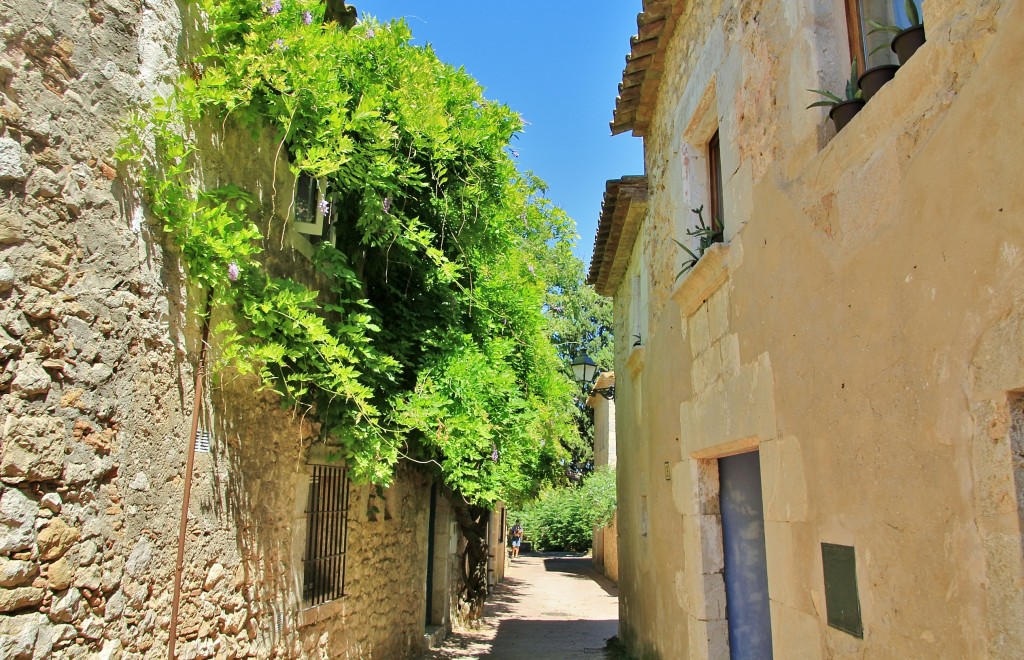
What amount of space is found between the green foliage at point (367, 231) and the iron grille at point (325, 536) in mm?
622

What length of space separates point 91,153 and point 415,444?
454 cm

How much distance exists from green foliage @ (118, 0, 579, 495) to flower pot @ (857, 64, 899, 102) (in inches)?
121

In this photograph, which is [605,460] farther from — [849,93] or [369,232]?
[849,93]

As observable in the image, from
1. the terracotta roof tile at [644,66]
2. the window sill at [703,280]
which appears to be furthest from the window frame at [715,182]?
the terracotta roof tile at [644,66]

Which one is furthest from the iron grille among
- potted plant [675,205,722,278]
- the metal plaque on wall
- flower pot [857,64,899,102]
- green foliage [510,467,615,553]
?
green foliage [510,467,615,553]

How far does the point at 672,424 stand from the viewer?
228 inches

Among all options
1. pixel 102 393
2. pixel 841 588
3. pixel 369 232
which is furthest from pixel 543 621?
pixel 102 393

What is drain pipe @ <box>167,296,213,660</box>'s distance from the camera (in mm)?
3670

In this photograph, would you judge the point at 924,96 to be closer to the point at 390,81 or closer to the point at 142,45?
the point at 142,45

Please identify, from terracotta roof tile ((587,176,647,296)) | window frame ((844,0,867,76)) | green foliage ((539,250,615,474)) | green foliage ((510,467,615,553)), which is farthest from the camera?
green foliage ((510,467,615,553))

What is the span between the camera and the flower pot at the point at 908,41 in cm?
247

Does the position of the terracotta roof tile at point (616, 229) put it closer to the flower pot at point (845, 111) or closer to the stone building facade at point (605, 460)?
the flower pot at point (845, 111)

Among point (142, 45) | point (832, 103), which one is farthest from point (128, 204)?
point (832, 103)

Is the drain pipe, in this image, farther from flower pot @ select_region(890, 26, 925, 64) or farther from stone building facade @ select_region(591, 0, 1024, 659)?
flower pot @ select_region(890, 26, 925, 64)
